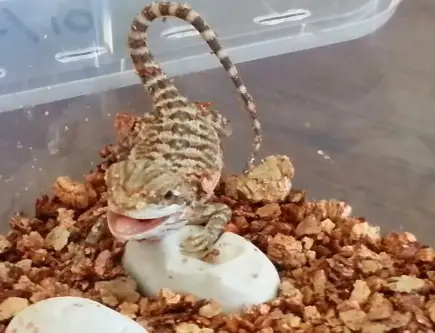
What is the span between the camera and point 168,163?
975mm

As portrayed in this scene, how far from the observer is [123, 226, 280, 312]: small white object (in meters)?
0.96

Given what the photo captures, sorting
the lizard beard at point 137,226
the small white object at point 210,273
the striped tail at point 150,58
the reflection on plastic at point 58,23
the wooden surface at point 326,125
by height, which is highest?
the striped tail at point 150,58

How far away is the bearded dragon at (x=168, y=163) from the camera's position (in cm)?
87

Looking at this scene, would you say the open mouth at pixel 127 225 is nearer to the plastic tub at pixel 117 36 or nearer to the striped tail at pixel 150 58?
the striped tail at pixel 150 58

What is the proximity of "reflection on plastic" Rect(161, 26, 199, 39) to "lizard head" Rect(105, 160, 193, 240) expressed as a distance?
0.57 meters

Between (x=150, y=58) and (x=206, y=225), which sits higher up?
(x=150, y=58)

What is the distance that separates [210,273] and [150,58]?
0.33 m

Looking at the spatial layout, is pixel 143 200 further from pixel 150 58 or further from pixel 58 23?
pixel 58 23

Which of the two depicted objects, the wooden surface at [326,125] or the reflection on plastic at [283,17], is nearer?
the wooden surface at [326,125]

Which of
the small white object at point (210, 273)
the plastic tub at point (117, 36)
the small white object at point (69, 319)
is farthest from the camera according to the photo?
the plastic tub at point (117, 36)

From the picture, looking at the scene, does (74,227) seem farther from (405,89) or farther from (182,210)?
(405,89)

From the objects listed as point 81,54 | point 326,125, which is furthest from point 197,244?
point 81,54

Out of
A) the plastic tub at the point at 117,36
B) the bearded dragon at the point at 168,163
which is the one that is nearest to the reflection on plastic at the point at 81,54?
the plastic tub at the point at 117,36

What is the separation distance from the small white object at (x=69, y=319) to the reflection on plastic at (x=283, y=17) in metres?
0.77
